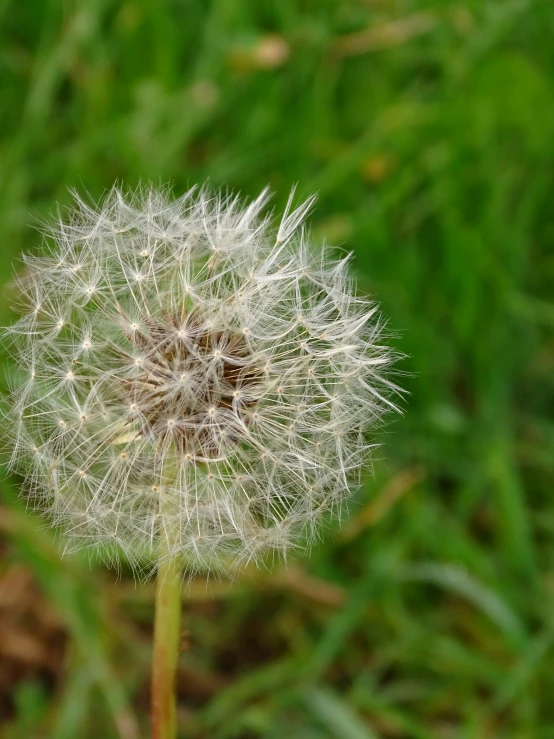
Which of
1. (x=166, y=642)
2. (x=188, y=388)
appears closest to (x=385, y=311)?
(x=188, y=388)

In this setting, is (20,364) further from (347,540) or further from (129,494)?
(347,540)

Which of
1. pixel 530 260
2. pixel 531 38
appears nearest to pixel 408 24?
pixel 531 38

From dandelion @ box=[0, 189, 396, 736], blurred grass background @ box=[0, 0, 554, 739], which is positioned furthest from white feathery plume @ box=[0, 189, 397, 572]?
blurred grass background @ box=[0, 0, 554, 739]

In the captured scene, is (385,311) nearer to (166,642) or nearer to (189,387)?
(189,387)

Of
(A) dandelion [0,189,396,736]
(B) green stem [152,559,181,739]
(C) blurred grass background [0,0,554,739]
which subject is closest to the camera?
(B) green stem [152,559,181,739]

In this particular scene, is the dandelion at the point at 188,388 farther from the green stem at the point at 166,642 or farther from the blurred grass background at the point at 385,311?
the blurred grass background at the point at 385,311

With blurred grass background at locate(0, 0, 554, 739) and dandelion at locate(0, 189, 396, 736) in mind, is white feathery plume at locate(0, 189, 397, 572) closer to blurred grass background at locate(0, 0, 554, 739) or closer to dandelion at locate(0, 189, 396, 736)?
dandelion at locate(0, 189, 396, 736)

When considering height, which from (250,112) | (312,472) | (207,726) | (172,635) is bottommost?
(207,726)
